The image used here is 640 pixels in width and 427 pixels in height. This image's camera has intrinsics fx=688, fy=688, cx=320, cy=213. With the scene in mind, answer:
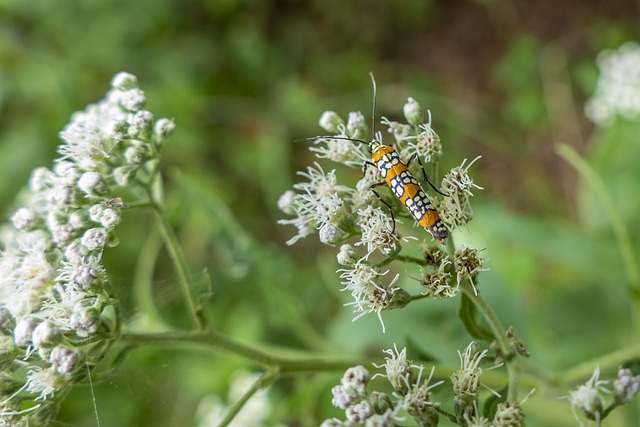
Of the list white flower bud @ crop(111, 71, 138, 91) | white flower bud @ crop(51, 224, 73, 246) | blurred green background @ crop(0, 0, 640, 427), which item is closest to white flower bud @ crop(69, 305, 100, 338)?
white flower bud @ crop(51, 224, 73, 246)

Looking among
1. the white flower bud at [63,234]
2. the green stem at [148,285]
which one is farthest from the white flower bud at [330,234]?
the green stem at [148,285]

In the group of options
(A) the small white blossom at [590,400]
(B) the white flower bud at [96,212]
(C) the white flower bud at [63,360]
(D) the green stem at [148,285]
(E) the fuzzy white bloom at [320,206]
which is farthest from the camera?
(D) the green stem at [148,285]

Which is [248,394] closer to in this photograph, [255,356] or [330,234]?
[255,356]

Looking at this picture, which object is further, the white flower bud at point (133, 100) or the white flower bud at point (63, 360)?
the white flower bud at point (133, 100)

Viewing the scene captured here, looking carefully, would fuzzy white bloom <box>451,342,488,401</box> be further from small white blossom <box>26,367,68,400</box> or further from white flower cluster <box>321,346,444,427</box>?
small white blossom <box>26,367,68,400</box>

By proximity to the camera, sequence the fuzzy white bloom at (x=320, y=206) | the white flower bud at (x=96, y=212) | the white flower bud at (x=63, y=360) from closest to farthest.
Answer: the white flower bud at (x=63, y=360), the fuzzy white bloom at (x=320, y=206), the white flower bud at (x=96, y=212)

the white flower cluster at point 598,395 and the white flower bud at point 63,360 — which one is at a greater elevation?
the white flower cluster at point 598,395

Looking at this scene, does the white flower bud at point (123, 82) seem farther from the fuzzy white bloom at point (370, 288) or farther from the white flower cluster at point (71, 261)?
the fuzzy white bloom at point (370, 288)

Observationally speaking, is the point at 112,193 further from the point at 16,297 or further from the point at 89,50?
the point at 89,50

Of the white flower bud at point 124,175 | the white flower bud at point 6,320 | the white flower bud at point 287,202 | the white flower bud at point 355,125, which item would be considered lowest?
the white flower bud at point 6,320
